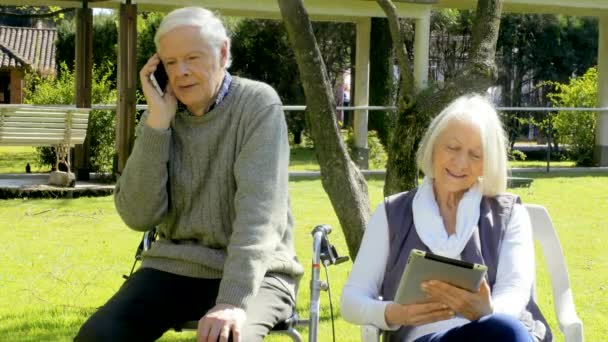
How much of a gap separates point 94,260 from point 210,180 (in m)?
4.76

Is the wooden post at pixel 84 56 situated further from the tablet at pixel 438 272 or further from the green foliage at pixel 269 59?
the green foliage at pixel 269 59

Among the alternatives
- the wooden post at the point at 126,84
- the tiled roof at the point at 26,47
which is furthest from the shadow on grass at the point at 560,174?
the tiled roof at the point at 26,47

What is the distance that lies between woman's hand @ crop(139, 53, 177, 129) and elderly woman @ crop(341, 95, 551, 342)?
83 cm

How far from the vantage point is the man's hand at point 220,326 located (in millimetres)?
3365

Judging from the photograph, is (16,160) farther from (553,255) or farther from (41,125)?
(553,255)

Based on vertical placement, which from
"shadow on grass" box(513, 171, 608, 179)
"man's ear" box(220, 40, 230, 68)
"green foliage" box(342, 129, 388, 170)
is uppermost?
"man's ear" box(220, 40, 230, 68)

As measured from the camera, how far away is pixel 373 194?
13.9m

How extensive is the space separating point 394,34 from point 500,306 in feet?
9.92

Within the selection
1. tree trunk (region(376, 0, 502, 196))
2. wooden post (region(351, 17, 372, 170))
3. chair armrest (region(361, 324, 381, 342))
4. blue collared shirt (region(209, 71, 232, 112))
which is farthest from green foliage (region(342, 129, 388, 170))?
chair armrest (region(361, 324, 381, 342))

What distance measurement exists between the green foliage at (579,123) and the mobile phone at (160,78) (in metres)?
17.8

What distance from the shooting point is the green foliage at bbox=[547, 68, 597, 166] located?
20797 millimetres

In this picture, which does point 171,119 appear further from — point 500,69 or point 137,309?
point 500,69

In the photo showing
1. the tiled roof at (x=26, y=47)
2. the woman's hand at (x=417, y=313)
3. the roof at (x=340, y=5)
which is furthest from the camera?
the tiled roof at (x=26, y=47)

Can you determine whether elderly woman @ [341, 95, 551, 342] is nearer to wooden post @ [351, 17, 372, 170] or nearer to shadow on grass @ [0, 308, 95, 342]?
shadow on grass @ [0, 308, 95, 342]
